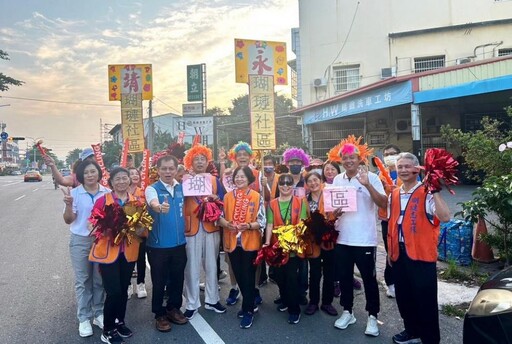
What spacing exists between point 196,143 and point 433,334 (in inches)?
132

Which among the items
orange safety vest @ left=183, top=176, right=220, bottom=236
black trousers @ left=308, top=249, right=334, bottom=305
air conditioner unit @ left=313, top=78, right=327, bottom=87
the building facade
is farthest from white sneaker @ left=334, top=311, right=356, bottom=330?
air conditioner unit @ left=313, top=78, right=327, bottom=87

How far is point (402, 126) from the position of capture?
15656 millimetres

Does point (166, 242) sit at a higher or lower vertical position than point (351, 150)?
lower

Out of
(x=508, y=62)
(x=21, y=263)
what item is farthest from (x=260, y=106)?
(x=508, y=62)

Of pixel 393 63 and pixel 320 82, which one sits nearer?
pixel 393 63

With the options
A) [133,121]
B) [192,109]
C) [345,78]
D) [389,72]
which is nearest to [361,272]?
[133,121]

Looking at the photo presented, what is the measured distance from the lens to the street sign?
23781mm

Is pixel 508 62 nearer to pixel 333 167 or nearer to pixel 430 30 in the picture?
pixel 430 30

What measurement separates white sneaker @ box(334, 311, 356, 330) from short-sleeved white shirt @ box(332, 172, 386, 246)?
74cm

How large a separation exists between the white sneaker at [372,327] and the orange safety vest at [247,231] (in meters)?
1.31

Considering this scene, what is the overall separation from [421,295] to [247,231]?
1.77m

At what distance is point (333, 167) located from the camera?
4.70 meters

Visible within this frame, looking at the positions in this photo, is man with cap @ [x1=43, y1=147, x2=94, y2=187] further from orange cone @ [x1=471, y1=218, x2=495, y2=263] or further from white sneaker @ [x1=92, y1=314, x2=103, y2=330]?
orange cone @ [x1=471, y1=218, x2=495, y2=263]

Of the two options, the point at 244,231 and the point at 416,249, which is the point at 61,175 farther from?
the point at 416,249
